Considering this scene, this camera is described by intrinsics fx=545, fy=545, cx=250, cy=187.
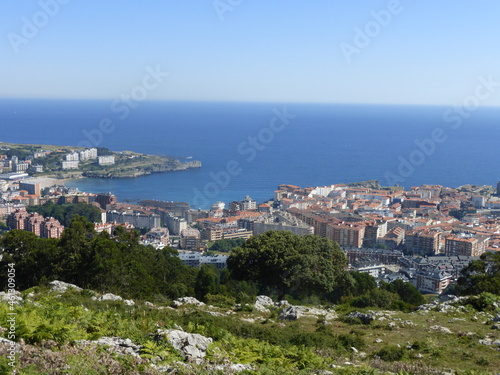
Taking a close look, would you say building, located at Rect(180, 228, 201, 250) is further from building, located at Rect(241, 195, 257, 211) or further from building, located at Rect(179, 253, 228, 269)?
building, located at Rect(241, 195, 257, 211)

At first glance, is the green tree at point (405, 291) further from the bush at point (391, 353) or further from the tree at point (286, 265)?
the bush at point (391, 353)

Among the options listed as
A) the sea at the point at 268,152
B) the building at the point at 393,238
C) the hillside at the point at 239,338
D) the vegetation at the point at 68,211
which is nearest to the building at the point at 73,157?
the sea at the point at 268,152

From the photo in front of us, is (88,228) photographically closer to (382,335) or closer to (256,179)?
(382,335)

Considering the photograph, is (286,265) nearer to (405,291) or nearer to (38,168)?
(405,291)

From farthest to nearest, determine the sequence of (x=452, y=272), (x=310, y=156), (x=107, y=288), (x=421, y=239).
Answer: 1. (x=310, y=156)
2. (x=421, y=239)
3. (x=452, y=272)
4. (x=107, y=288)

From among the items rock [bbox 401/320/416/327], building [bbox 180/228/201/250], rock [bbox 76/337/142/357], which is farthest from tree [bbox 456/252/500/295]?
building [bbox 180/228/201/250]

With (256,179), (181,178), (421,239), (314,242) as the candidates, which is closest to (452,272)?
(421,239)

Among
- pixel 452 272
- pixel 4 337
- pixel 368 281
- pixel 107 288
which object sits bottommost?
pixel 452 272
